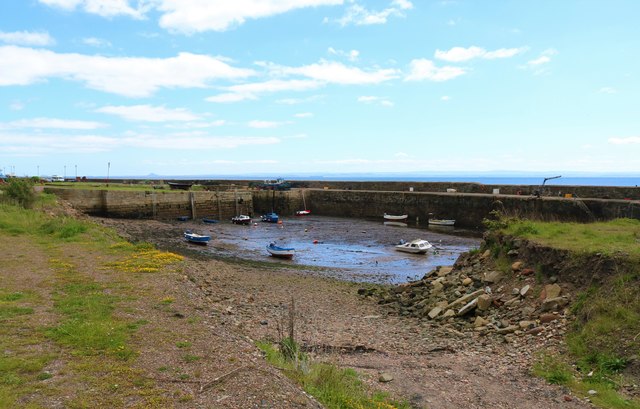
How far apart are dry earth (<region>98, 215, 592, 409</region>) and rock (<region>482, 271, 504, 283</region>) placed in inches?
116

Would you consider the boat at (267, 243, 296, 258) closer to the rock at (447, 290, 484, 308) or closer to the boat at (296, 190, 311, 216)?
the rock at (447, 290, 484, 308)

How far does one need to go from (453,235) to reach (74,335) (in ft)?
112

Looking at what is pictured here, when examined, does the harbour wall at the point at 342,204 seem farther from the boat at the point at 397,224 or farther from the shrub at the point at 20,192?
the shrub at the point at 20,192

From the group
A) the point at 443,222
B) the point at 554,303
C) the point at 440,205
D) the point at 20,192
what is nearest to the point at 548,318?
the point at 554,303

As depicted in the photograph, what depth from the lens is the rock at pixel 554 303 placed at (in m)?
11.5

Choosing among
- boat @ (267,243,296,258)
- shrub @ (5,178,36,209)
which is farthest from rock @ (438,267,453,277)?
shrub @ (5,178,36,209)

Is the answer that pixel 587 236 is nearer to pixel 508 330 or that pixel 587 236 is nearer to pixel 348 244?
pixel 508 330

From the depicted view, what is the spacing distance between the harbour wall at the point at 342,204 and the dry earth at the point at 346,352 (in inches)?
986

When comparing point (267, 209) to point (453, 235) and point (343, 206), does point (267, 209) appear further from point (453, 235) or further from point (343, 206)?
point (453, 235)

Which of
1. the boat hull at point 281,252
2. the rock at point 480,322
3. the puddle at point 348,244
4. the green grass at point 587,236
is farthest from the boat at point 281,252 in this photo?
the rock at point 480,322

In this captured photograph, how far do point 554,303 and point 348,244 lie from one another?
75.1 feet

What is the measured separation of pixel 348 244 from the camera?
112 feet

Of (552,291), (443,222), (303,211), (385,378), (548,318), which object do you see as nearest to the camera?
(385,378)

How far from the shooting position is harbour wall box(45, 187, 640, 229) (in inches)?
1374
